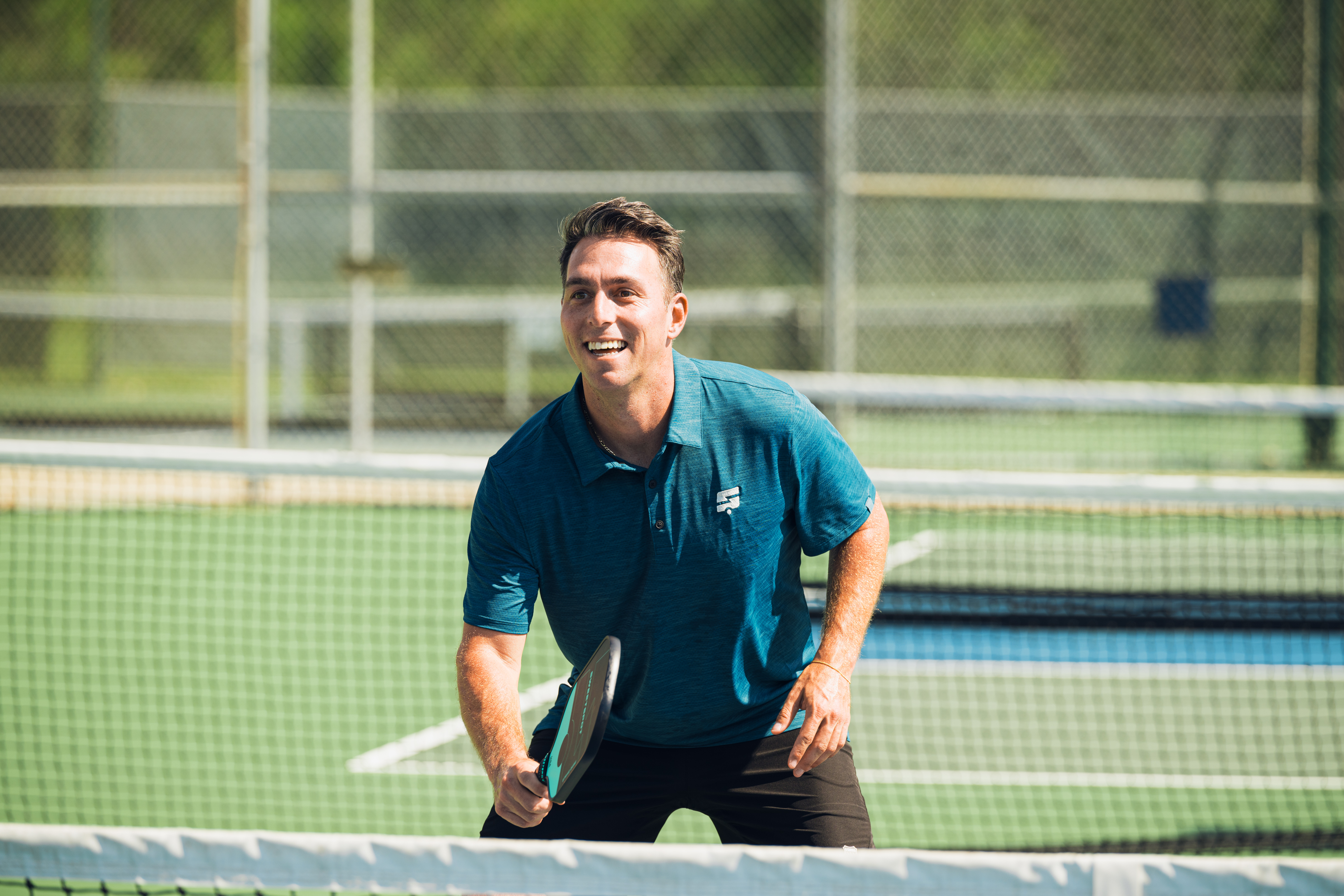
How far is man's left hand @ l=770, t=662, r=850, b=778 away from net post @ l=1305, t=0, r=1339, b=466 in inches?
369

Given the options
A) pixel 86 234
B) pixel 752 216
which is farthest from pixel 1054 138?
pixel 86 234

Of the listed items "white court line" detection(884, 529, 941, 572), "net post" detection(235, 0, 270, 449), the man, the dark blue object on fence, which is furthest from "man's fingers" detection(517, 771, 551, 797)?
the dark blue object on fence

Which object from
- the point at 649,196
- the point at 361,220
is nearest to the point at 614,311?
the point at 361,220

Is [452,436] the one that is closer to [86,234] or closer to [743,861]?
[86,234]

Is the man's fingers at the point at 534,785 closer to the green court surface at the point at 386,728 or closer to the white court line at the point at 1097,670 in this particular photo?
the green court surface at the point at 386,728

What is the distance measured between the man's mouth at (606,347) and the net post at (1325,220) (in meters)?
9.56

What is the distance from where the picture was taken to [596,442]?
2.56 metres

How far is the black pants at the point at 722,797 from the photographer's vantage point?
2541 millimetres

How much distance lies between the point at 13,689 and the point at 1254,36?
10944 mm

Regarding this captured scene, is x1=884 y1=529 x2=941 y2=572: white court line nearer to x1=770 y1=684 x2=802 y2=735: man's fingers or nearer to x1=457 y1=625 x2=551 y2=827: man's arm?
x1=770 y1=684 x2=802 y2=735: man's fingers

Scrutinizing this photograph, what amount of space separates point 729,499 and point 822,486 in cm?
20

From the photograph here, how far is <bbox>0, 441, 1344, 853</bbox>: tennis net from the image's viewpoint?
413 cm

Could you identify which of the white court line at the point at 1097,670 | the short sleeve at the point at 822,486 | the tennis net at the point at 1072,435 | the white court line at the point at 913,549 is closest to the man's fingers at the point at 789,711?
the short sleeve at the point at 822,486

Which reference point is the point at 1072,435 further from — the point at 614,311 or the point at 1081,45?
the point at 614,311
